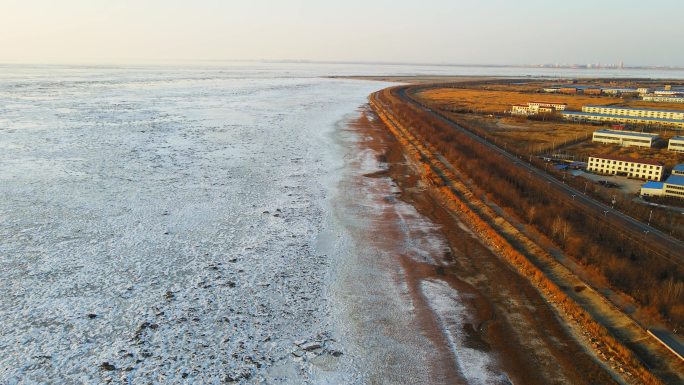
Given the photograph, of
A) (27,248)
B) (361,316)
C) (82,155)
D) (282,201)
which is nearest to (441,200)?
(282,201)

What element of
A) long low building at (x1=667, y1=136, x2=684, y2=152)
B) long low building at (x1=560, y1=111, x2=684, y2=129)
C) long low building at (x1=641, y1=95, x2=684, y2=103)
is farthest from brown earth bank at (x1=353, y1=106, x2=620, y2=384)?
long low building at (x1=641, y1=95, x2=684, y2=103)

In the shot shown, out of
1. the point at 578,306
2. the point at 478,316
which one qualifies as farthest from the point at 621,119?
the point at 478,316

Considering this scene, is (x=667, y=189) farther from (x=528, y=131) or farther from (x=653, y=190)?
(x=528, y=131)

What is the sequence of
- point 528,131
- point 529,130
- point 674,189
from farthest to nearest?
point 529,130
point 528,131
point 674,189

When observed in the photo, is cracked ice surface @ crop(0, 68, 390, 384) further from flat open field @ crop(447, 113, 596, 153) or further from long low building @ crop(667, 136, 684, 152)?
long low building @ crop(667, 136, 684, 152)

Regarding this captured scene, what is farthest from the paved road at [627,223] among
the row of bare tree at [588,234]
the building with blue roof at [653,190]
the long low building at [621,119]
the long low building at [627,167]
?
the long low building at [621,119]

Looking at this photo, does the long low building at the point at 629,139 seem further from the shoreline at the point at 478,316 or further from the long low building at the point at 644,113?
the shoreline at the point at 478,316

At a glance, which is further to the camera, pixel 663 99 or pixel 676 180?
pixel 663 99

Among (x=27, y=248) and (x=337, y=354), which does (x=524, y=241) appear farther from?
(x=27, y=248)
